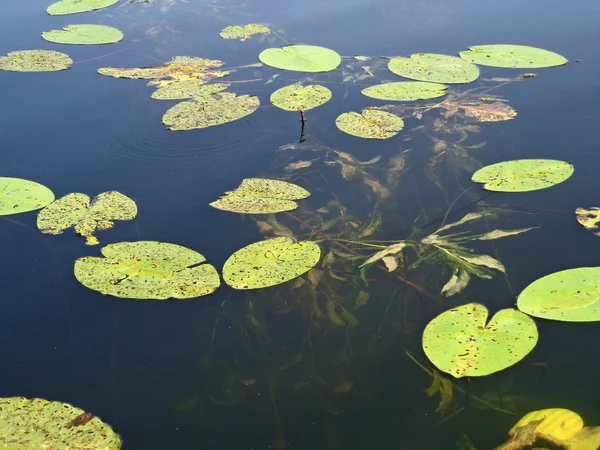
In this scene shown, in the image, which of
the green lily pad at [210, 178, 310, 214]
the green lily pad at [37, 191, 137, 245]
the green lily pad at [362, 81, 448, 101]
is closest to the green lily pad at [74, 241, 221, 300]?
the green lily pad at [37, 191, 137, 245]

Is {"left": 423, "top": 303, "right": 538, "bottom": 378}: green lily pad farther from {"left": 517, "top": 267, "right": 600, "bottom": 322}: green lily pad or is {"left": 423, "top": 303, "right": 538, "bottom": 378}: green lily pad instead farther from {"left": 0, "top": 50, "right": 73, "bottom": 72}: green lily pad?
{"left": 0, "top": 50, "right": 73, "bottom": 72}: green lily pad

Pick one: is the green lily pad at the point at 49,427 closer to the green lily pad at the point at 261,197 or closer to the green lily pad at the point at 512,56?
the green lily pad at the point at 261,197

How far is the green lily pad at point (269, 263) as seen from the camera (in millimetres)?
2906

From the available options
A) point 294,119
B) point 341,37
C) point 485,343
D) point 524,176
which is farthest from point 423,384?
point 341,37

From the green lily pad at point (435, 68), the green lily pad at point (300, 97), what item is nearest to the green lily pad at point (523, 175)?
the green lily pad at point (435, 68)

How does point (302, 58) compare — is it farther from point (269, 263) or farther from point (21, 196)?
point (269, 263)

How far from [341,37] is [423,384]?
422cm

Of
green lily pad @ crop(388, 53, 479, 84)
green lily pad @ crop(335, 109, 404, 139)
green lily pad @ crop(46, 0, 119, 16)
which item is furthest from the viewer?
green lily pad @ crop(46, 0, 119, 16)

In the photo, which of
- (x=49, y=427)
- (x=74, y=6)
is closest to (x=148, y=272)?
(x=49, y=427)

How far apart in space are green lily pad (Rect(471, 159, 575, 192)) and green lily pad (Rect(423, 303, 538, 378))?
1.08 m

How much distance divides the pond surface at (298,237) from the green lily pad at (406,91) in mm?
149

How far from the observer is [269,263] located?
9.90ft

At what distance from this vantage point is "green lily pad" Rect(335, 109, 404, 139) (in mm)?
4117

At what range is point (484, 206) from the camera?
11.2ft
